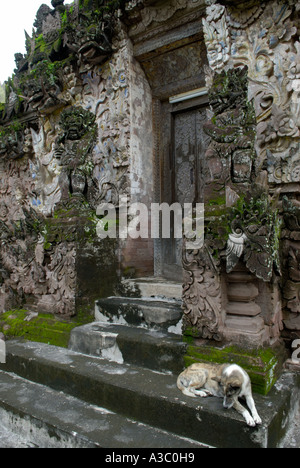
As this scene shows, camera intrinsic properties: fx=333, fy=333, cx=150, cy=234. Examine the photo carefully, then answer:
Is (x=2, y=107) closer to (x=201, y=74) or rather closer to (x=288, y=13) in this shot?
(x=201, y=74)

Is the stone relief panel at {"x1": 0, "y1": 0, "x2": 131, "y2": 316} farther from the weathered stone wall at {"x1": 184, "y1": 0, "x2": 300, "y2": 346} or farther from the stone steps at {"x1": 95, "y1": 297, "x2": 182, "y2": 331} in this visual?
the weathered stone wall at {"x1": 184, "y1": 0, "x2": 300, "y2": 346}

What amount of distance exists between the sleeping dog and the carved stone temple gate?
23 cm

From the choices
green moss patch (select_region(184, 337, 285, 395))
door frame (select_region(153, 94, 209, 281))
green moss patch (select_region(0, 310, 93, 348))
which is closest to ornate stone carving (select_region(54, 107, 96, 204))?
door frame (select_region(153, 94, 209, 281))

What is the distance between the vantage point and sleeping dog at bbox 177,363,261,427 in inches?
98.4

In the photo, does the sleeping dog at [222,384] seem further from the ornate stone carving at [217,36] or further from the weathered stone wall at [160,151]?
the ornate stone carving at [217,36]

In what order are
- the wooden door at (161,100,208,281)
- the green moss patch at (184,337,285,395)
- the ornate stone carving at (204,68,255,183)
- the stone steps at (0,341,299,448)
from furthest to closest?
the wooden door at (161,100,208,281) < the ornate stone carving at (204,68,255,183) < the green moss patch at (184,337,285,395) < the stone steps at (0,341,299,448)

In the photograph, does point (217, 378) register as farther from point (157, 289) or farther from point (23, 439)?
point (157, 289)

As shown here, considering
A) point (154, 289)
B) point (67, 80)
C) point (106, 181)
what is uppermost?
point (67, 80)

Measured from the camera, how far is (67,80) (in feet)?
22.3

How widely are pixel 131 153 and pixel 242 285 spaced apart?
137 inches

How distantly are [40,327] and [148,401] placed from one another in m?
2.34

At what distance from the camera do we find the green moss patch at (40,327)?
14.3 ft

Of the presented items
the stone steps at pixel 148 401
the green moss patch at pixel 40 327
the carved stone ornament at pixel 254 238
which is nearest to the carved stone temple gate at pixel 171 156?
the carved stone ornament at pixel 254 238
